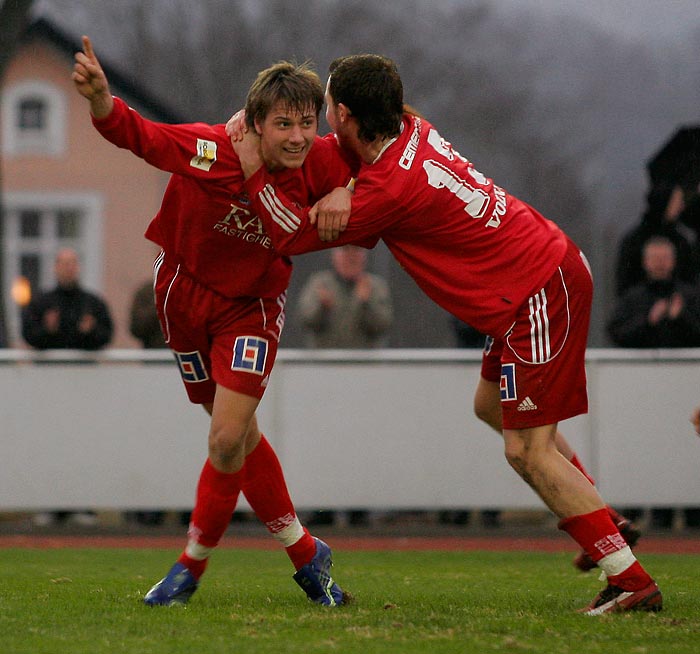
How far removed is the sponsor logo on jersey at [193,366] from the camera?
6340mm

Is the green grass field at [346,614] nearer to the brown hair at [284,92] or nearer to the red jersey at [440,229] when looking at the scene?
the red jersey at [440,229]

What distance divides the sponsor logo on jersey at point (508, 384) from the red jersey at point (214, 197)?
1037 millimetres

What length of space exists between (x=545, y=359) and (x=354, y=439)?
5279 mm

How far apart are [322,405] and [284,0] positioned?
12.4 meters

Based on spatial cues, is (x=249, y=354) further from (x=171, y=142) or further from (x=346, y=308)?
(x=346, y=308)

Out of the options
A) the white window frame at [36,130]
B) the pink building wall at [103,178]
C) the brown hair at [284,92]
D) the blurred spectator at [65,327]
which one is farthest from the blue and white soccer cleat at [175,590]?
the white window frame at [36,130]

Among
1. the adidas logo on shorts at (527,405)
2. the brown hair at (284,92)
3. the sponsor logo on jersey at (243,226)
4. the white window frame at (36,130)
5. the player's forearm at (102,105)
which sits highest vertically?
the white window frame at (36,130)

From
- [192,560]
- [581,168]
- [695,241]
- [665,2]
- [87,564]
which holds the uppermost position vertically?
[665,2]

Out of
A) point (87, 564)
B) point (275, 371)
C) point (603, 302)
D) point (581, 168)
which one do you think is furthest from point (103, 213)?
point (87, 564)

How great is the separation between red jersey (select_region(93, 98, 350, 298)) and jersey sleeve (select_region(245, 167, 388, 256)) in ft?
0.43

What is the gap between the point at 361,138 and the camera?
5852mm

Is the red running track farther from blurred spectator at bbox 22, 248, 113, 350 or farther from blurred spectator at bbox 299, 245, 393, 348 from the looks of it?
blurred spectator at bbox 299, 245, 393, 348

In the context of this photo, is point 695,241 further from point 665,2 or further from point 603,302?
point 665,2

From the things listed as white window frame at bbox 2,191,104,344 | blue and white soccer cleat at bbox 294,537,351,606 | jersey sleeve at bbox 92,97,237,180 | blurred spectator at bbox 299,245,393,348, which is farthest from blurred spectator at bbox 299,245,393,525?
white window frame at bbox 2,191,104,344
